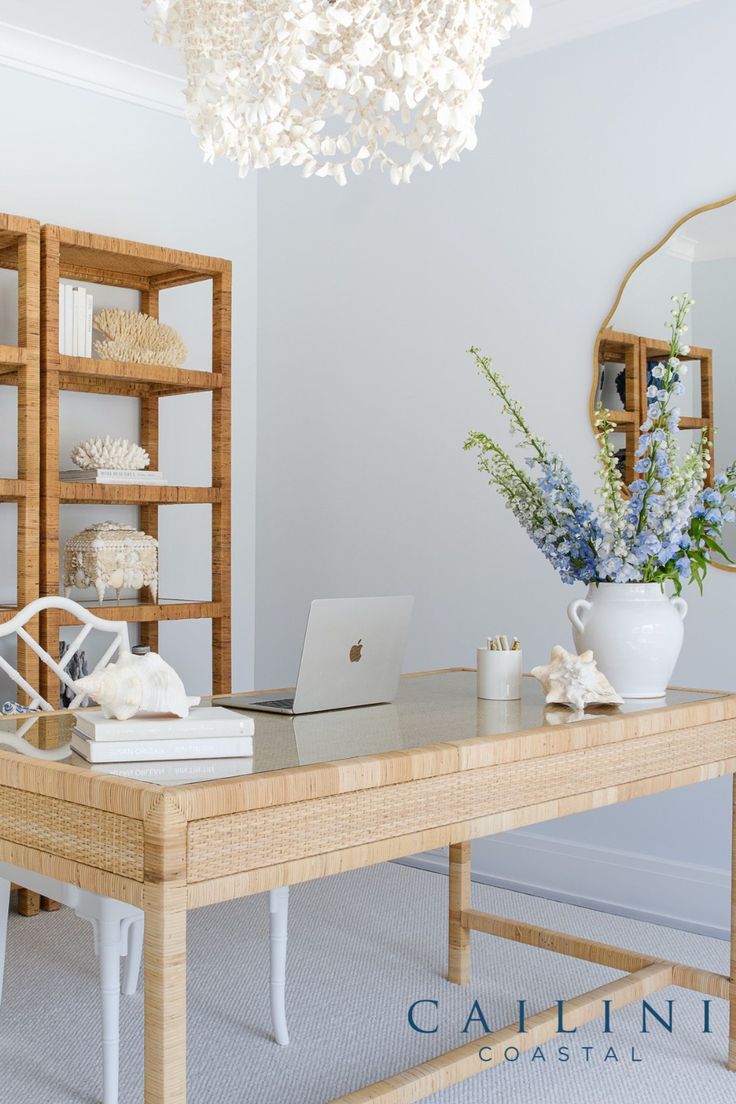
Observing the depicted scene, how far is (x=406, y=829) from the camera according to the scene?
157 centimetres

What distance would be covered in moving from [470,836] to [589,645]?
Answer: 643mm

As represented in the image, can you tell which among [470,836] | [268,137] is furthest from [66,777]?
[268,137]

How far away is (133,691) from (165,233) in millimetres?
2998

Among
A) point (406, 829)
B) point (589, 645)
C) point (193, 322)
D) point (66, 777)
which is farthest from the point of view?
point (193, 322)

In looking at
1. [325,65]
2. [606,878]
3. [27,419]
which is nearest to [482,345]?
[27,419]

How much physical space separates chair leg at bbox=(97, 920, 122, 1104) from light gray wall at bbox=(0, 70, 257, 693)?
1851mm

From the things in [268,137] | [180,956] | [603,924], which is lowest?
[603,924]

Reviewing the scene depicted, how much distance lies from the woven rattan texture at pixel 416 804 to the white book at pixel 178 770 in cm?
6

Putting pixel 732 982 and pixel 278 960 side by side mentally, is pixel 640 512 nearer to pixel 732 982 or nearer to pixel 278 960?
pixel 732 982

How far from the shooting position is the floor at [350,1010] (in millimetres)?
2275

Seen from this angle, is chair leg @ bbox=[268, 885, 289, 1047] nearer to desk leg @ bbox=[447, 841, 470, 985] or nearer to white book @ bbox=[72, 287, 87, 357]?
desk leg @ bbox=[447, 841, 470, 985]

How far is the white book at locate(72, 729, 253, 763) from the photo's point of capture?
1.46 m

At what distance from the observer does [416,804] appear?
158 cm

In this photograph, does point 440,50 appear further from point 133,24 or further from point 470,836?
point 133,24
